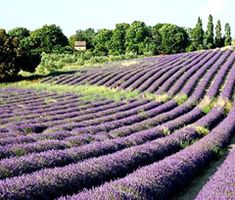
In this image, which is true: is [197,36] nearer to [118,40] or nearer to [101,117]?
[118,40]

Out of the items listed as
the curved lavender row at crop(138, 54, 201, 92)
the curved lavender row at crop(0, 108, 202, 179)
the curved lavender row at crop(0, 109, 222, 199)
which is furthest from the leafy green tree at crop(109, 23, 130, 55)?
the curved lavender row at crop(0, 109, 222, 199)

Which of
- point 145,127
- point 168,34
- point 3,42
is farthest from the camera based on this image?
point 168,34

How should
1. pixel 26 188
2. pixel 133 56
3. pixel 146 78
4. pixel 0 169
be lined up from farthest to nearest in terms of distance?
pixel 133 56
pixel 146 78
pixel 0 169
pixel 26 188

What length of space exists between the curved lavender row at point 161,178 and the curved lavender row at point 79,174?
647 mm

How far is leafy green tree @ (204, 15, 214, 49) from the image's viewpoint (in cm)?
8684

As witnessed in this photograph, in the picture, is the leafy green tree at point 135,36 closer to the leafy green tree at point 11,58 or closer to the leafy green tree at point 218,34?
the leafy green tree at point 218,34

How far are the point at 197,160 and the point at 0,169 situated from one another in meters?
4.43

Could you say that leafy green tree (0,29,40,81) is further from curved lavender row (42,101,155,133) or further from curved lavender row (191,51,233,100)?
curved lavender row (42,101,155,133)

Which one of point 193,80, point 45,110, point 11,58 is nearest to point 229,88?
point 193,80

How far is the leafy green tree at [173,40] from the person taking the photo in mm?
88688

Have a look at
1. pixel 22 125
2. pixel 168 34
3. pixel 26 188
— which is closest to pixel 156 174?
pixel 26 188

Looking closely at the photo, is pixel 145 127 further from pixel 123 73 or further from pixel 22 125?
pixel 123 73

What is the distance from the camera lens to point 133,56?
68438mm

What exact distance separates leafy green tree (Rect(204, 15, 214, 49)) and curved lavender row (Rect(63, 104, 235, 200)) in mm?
76247
